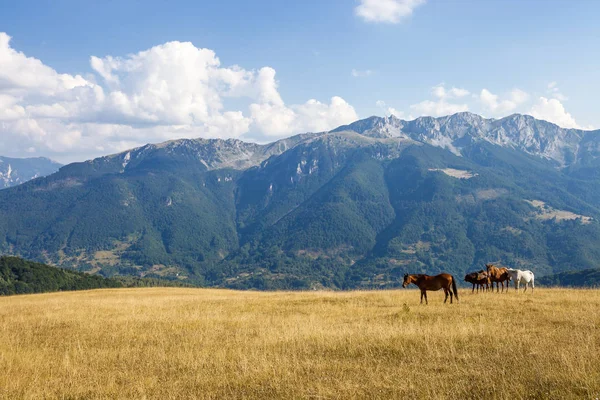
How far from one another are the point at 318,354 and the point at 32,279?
589 ft

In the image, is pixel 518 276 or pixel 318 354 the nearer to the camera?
pixel 318 354

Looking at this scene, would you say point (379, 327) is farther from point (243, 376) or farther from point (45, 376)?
point (45, 376)

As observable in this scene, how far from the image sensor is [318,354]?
49.1ft

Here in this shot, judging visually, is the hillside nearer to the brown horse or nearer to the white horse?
the brown horse

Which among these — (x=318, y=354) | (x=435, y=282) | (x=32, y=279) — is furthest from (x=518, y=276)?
(x=32, y=279)

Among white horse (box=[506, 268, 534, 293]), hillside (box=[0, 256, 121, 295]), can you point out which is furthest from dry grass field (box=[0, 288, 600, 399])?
hillside (box=[0, 256, 121, 295])

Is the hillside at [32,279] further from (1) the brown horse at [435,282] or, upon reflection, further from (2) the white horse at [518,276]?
(2) the white horse at [518,276]

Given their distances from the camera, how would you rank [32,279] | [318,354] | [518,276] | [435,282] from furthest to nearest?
[32,279] → [518,276] → [435,282] → [318,354]

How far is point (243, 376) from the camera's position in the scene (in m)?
12.4

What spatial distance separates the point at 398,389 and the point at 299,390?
7.87ft

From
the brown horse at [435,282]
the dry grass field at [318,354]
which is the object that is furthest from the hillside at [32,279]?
the brown horse at [435,282]

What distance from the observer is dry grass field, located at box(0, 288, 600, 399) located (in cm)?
1088

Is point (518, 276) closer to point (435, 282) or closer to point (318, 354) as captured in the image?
point (435, 282)

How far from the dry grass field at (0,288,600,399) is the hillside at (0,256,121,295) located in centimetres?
15407
